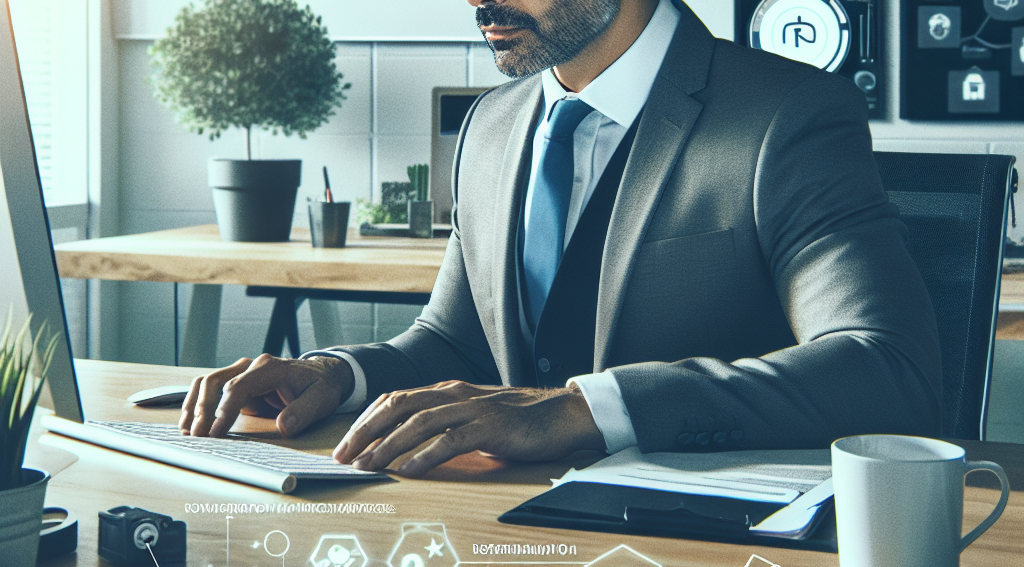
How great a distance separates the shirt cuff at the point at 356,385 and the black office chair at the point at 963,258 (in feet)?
2.27

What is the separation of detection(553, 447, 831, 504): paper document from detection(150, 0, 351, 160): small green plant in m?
1.83

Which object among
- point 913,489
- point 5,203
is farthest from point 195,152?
point 913,489

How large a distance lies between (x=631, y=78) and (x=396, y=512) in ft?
2.26

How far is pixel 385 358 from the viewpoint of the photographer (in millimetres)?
1073

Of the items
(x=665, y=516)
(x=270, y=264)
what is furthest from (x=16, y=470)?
(x=270, y=264)

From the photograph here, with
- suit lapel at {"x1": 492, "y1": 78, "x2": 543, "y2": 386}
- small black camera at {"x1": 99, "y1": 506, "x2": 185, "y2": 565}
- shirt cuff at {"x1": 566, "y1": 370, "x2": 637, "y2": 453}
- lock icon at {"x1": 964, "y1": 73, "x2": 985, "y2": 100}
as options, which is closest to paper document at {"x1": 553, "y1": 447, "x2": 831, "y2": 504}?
shirt cuff at {"x1": 566, "y1": 370, "x2": 637, "y2": 453}

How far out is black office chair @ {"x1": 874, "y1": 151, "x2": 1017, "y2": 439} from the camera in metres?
1.16

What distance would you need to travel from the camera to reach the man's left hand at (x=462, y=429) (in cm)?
74

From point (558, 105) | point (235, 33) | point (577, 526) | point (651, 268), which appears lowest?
point (577, 526)

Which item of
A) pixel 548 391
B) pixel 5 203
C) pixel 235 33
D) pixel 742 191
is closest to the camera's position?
pixel 5 203

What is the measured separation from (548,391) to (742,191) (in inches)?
14.3

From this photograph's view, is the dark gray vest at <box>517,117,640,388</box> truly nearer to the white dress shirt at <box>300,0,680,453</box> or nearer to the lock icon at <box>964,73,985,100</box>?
the white dress shirt at <box>300,0,680,453</box>

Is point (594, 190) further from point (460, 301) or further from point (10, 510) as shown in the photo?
point (10, 510)

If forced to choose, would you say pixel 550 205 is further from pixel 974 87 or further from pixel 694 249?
pixel 974 87
